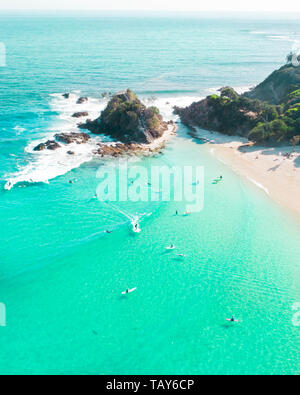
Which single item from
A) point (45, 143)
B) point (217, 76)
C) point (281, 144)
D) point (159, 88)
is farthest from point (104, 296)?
point (217, 76)

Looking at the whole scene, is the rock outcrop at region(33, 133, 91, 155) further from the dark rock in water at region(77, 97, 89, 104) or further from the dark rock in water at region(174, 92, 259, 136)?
the dark rock in water at region(77, 97, 89, 104)

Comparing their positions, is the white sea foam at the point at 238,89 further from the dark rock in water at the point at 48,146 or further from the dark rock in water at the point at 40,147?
the dark rock in water at the point at 40,147

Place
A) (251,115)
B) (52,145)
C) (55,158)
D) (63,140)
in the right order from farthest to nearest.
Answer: (251,115)
(63,140)
(52,145)
(55,158)

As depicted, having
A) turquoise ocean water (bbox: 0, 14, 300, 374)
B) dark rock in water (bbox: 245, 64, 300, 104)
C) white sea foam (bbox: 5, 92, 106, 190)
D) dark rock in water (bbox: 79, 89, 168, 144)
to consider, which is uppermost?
dark rock in water (bbox: 245, 64, 300, 104)

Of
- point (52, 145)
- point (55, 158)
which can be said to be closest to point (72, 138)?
point (52, 145)

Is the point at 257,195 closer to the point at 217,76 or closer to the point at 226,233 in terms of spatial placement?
the point at 226,233

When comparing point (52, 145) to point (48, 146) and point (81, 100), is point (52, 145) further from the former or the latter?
point (81, 100)

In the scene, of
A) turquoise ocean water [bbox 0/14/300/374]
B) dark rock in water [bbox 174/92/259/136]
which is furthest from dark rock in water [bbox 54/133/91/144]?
dark rock in water [bbox 174/92/259/136]
